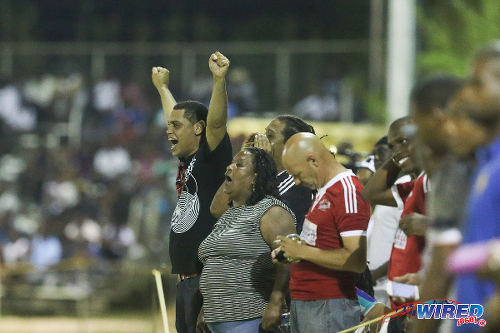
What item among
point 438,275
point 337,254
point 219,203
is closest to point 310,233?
point 337,254

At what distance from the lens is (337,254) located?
16.0ft

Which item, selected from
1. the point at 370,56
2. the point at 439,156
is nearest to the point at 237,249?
the point at 439,156

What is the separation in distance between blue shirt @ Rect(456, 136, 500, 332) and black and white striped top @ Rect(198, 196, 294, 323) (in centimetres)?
250

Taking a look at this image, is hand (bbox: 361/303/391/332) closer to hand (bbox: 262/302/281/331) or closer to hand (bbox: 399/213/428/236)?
hand (bbox: 262/302/281/331)

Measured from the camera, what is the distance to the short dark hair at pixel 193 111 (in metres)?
6.16

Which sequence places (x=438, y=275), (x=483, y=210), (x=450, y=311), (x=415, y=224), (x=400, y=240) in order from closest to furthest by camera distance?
(x=483, y=210), (x=438, y=275), (x=450, y=311), (x=415, y=224), (x=400, y=240)

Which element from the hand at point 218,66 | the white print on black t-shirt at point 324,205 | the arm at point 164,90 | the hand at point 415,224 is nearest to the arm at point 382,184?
the white print on black t-shirt at point 324,205

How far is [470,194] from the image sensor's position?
3.03m

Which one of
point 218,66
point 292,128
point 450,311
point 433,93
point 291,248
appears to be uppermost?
point 218,66

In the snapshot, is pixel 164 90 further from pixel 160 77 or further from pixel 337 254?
pixel 337 254

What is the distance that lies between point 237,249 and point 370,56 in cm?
1263

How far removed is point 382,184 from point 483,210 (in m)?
2.59

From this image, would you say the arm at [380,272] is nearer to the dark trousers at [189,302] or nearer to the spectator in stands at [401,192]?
the spectator in stands at [401,192]

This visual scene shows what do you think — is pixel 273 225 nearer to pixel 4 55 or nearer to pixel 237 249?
pixel 237 249
